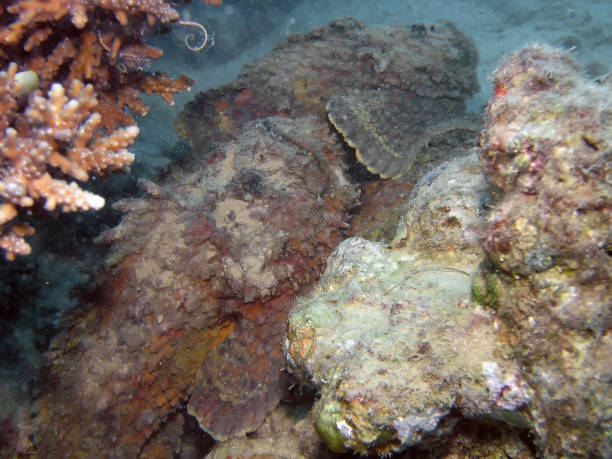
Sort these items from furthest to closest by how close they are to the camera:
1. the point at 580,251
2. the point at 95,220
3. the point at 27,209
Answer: the point at 95,220 → the point at 27,209 → the point at 580,251

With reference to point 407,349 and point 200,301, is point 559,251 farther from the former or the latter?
point 200,301

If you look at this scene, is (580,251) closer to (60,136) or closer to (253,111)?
(60,136)

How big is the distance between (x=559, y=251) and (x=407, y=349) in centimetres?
75

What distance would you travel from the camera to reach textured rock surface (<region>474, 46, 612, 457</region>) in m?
1.36

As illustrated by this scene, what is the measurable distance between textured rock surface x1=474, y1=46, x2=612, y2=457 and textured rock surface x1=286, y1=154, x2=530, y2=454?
0.48ft

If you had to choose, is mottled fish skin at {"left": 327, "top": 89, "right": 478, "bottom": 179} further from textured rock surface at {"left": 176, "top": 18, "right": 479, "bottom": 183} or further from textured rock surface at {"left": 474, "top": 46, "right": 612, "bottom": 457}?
textured rock surface at {"left": 474, "top": 46, "right": 612, "bottom": 457}

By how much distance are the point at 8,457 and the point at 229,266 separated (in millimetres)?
2218

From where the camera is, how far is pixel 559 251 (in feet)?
4.59

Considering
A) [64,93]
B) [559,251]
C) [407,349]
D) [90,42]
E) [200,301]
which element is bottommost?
[200,301]

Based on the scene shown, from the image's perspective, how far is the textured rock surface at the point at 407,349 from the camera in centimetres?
157

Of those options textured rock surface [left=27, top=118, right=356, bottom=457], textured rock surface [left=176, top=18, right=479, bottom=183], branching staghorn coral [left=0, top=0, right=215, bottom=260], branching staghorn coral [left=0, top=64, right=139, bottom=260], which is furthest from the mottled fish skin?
branching staghorn coral [left=0, top=64, right=139, bottom=260]

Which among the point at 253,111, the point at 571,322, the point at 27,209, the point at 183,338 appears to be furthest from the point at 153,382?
the point at 253,111

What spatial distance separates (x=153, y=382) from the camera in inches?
129

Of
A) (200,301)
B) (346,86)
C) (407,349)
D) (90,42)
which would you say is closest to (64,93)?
(90,42)
